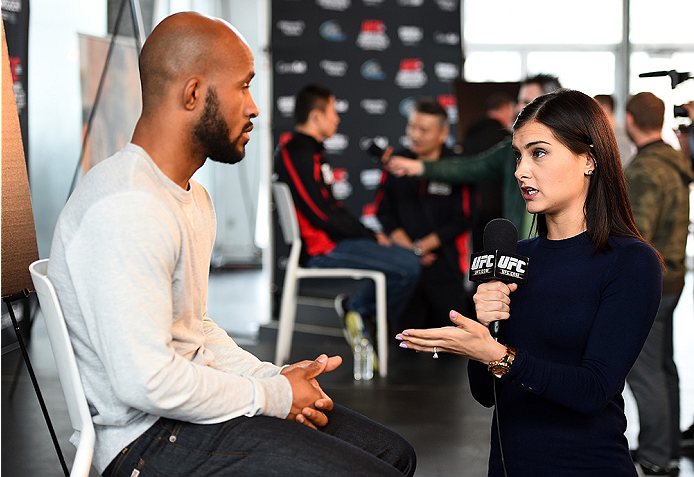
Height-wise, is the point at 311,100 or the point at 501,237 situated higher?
the point at 311,100

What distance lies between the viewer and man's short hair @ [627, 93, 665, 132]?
276 centimetres

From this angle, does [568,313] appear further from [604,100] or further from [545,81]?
[604,100]

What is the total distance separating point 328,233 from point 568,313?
2459 mm

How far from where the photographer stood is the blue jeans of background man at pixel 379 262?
3.75 metres

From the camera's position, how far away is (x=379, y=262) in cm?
375

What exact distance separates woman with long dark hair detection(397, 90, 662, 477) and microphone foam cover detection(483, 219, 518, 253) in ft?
0.29

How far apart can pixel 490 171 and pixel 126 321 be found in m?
2.96

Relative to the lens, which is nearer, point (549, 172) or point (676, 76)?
point (549, 172)

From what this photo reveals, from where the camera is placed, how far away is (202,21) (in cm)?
127

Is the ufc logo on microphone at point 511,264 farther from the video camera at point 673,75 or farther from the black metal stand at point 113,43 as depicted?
the black metal stand at point 113,43

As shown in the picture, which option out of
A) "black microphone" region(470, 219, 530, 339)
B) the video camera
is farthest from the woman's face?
the video camera

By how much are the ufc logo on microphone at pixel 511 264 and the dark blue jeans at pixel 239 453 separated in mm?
453

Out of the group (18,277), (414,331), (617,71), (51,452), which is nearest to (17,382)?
(51,452)

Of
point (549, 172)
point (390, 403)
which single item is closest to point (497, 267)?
point (549, 172)
